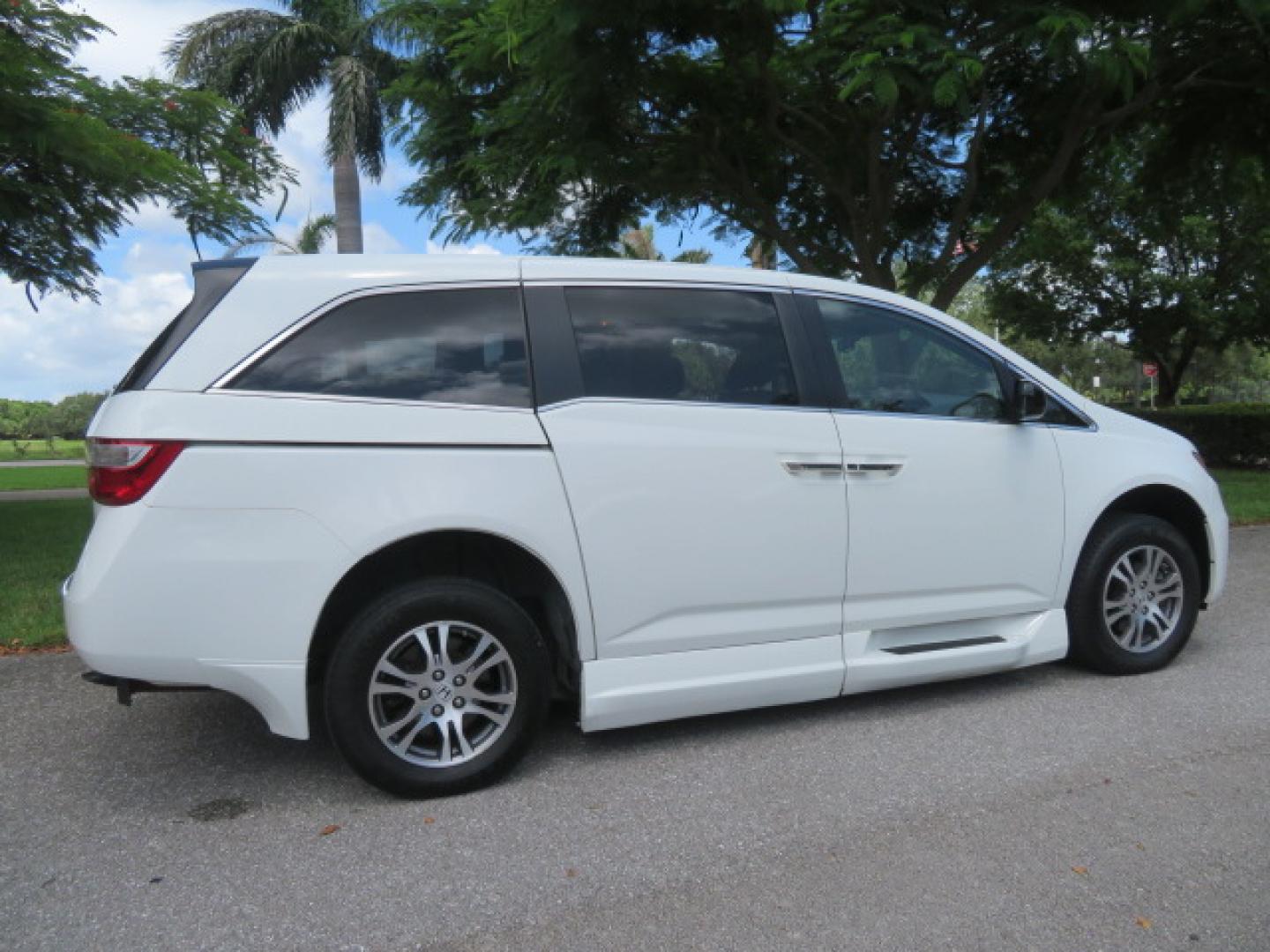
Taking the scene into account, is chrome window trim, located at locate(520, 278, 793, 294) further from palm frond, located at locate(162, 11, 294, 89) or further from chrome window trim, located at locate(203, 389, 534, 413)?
palm frond, located at locate(162, 11, 294, 89)

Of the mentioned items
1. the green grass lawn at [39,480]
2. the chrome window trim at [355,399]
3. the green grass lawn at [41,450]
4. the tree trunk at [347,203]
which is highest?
the tree trunk at [347,203]

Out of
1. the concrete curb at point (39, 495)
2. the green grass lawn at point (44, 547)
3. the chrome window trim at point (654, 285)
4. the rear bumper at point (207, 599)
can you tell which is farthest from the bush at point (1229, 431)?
the concrete curb at point (39, 495)

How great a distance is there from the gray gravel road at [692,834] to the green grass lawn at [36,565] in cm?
166

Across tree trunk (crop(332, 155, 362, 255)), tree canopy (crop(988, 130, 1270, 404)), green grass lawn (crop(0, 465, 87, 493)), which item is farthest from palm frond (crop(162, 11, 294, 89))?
tree canopy (crop(988, 130, 1270, 404))

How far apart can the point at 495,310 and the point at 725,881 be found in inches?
83.3

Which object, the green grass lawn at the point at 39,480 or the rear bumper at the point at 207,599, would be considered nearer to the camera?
the rear bumper at the point at 207,599

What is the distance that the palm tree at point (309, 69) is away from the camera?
65.0ft

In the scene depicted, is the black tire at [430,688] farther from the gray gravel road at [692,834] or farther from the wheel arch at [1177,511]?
the wheel arch at [1177,511]

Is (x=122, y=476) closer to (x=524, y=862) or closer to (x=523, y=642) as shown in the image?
(x=523, y=642)

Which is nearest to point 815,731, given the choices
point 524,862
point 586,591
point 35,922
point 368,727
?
point 586,591

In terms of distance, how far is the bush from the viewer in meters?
18.4

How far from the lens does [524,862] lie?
2.97 meters

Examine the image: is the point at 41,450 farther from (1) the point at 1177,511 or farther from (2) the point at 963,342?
(1) the point at 1177,511

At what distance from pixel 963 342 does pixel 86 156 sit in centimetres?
710
